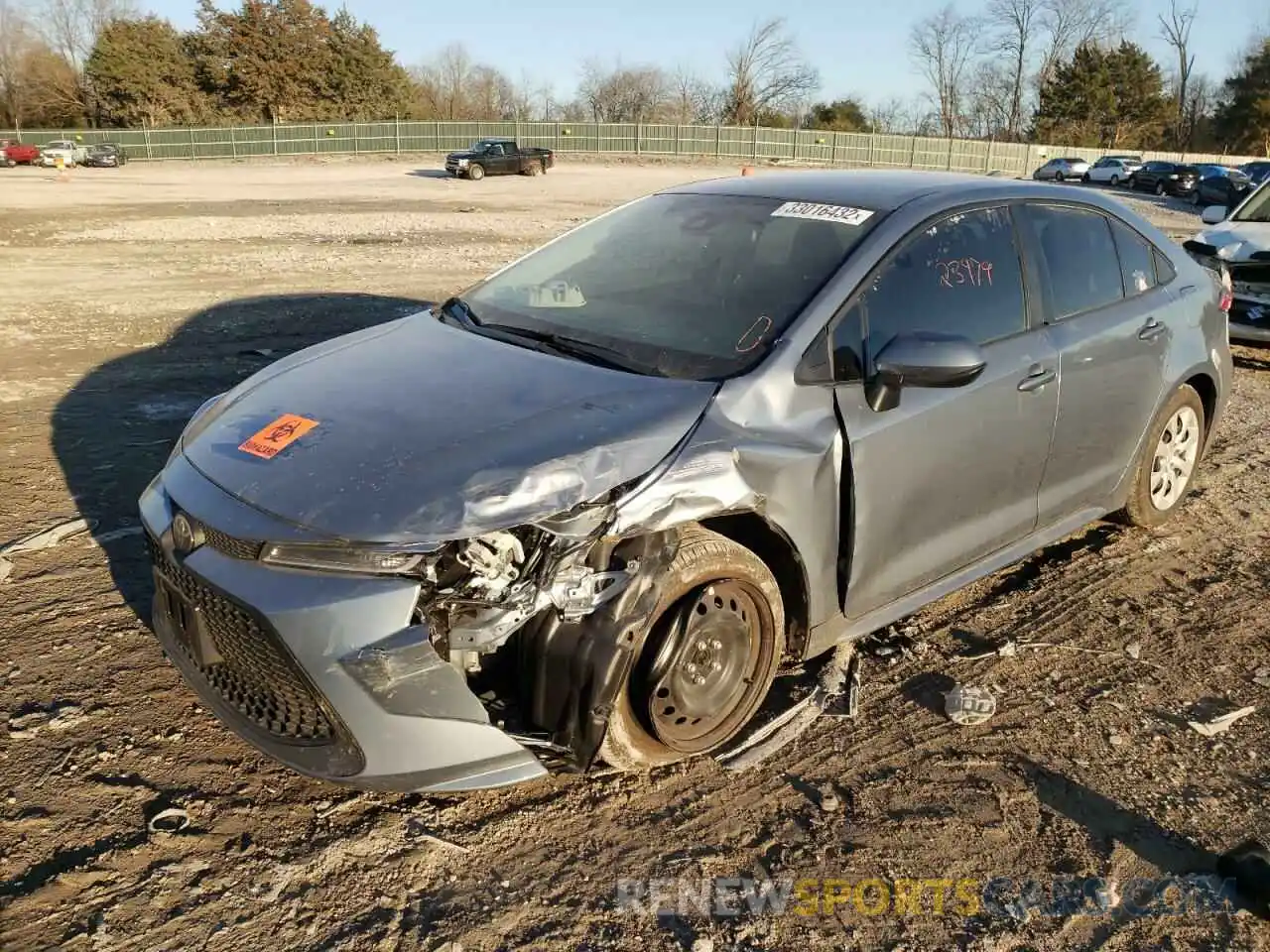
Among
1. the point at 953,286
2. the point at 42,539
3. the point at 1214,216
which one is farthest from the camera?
the point at 1214,216

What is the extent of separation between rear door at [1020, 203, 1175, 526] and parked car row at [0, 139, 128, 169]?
54638 mm

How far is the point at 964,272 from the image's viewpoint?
3488 mm

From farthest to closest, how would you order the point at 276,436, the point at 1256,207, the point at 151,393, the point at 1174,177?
the point at 1174,177 → the point at 1256,207 → the point at 151,393 → the point at 276,436

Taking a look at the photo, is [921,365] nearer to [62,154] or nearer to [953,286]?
[953,286]

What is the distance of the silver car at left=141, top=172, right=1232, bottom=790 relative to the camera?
2.41m

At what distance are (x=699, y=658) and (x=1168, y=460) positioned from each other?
3147mm

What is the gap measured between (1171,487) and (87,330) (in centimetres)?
865

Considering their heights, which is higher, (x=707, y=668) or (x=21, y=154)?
(x=21, y=154)

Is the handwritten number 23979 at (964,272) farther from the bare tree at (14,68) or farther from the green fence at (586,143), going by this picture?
the bare tree at (14,68)

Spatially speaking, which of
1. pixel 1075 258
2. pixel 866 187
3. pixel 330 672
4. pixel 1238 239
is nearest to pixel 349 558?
pixel 330 672

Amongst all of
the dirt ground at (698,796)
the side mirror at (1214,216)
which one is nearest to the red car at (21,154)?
the dirt ground at (698,796)

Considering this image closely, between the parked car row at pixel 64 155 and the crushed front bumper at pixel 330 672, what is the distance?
54.6 metres

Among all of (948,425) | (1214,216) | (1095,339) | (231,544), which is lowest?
(231,544)

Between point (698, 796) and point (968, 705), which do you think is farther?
point (968, 705)
